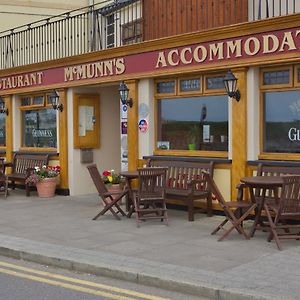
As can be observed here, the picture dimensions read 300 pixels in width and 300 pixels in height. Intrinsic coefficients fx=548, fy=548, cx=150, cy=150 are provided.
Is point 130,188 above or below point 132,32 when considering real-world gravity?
below

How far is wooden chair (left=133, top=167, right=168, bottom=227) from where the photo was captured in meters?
9.60

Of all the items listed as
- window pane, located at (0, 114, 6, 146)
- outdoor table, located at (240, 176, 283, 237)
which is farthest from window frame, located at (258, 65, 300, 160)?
window pane, located at (0, 114, 6, 146)

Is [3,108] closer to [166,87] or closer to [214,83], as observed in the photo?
[166,87]

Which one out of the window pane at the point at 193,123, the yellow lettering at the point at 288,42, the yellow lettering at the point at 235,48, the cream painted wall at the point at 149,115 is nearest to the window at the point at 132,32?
the cream painted wall at the point at 149,115

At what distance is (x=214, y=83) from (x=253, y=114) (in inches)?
48.8

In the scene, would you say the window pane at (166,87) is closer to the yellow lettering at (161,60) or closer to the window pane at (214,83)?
the yellow lettering at (161,60)

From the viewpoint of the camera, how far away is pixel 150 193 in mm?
9828

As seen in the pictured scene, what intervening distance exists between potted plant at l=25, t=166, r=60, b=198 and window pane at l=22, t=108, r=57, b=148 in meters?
1.12

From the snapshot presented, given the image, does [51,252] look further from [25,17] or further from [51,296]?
[25,17]

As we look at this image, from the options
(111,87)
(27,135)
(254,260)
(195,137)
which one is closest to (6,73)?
(27,135)

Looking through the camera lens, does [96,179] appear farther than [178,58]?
No

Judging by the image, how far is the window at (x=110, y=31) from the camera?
52.9ft

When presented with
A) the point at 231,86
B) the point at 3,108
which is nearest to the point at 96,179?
the point at 231,86

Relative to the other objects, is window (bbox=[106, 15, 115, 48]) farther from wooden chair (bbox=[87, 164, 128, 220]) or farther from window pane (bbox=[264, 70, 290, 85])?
window pane (bbox=[264, 70, 290, 85])
